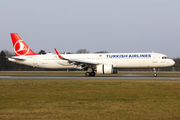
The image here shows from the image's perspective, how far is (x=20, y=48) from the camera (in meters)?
39.3

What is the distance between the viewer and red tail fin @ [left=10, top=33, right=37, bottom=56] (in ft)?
129

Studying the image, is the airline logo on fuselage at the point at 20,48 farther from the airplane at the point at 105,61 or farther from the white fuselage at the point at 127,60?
the white fuselage at the point at 127,60

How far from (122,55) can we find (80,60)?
678 cm

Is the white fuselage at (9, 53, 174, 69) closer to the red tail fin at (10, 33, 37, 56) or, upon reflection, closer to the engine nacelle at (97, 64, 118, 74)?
the engine nacelle at (97, 64, 118, 74)

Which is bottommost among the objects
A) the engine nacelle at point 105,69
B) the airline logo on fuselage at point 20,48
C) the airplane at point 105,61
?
the engine nacelle at point 105,69

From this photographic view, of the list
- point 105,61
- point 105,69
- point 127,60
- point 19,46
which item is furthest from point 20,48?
point 127,60

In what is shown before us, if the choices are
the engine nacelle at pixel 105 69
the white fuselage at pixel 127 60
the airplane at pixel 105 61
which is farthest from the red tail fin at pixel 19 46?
the engine nacelle at pixel 105 69

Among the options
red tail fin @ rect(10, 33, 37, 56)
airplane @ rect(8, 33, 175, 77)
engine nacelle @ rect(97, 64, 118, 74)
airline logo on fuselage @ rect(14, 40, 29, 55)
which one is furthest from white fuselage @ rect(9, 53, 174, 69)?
airline logo on fuselage @ rect(14, 40, 29, 55)

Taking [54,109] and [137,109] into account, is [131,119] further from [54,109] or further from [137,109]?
[54,109]

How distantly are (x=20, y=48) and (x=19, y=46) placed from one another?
0.42 metres

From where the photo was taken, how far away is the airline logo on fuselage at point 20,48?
39250 millimetres

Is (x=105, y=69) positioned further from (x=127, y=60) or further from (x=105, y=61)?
(x=127, y=60)

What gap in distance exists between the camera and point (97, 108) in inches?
384

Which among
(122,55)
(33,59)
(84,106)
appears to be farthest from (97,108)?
(33,59)
